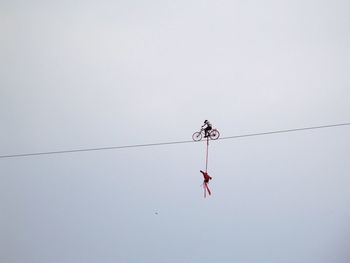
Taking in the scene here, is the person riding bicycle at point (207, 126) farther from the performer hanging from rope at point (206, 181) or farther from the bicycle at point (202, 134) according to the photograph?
the performer hanging from rope at point (206, 181)

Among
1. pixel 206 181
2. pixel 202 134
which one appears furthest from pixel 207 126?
pixel 206 181

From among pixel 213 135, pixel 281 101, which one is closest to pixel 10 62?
pixel 213 135

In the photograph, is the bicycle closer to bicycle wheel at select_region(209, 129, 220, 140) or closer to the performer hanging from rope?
bicycle wheel at select_region(209, 129, 220, 140)

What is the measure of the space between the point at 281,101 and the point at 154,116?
409 mm

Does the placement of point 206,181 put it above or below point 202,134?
below

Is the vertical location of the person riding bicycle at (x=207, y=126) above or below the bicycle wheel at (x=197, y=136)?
above

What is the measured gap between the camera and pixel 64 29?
2.75ft

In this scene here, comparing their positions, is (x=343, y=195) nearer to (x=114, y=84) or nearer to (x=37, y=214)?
(x=114, y=84)

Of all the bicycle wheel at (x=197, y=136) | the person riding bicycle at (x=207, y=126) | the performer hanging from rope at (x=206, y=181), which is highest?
the person riding bicycle at (x=207, y=126)

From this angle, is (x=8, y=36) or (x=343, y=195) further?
(x=343, y=195)

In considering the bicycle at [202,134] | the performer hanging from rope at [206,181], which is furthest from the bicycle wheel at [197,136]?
the performer hanging from rope at [206,181]

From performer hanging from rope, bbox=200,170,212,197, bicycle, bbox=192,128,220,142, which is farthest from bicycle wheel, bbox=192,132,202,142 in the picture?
performer hanging from rope, bbox=200,170,212,197

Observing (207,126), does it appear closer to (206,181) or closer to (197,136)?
(197,136)

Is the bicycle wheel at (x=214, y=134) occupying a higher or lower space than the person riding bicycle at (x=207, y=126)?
lower
